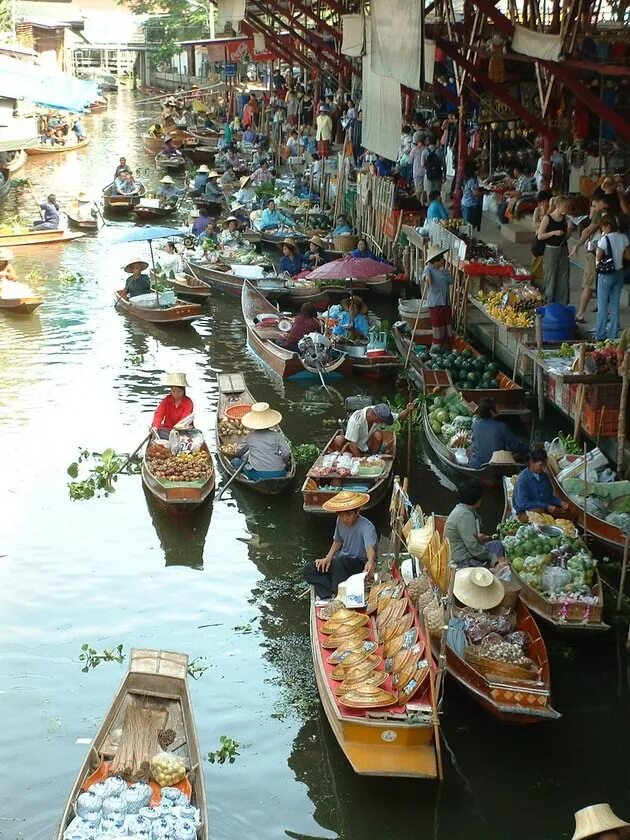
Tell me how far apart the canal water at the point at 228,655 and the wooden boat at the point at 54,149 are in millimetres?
23767

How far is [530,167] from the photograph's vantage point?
2131 cm

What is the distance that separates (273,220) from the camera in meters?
24.8

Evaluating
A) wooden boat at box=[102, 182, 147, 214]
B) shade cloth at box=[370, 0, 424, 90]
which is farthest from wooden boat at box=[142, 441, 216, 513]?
wooden boat at box=[102, 182, 147, 214]

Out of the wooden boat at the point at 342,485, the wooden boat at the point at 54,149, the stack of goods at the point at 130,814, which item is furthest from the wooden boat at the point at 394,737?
the wooden boat at the point at 54,149

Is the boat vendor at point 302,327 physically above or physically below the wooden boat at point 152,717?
above

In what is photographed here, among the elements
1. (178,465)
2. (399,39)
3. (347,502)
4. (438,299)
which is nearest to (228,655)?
(347,502)

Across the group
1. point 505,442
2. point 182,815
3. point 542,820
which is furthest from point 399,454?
point 182,815

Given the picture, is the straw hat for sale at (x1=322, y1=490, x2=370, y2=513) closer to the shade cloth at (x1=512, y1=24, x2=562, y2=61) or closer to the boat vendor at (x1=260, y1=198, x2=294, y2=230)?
the shade cloth at (x1=512, y1=24, x2=562, y2=61)

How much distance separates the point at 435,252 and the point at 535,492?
747 cm

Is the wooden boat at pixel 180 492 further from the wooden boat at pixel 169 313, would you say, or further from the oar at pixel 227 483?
the wooden boat at pixel 169 313

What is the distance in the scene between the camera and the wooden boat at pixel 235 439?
12.5 m

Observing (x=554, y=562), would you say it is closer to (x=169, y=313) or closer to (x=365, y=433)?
(x=365, y=433)

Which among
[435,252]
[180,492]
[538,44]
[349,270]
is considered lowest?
[180,492]

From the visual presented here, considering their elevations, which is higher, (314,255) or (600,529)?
(314,255)
